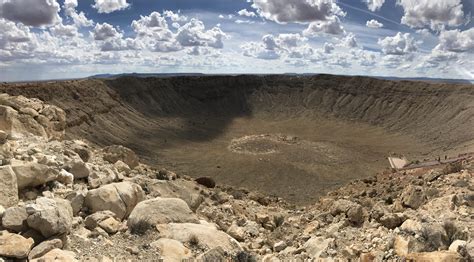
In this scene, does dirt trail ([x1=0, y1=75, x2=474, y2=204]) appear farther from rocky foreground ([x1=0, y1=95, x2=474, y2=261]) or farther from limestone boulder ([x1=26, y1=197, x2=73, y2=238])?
limestone boulder ([x1=26, y1=197, x2=73, y2=238])

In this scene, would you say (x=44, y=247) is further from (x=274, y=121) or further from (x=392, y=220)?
(x=274, y=121)

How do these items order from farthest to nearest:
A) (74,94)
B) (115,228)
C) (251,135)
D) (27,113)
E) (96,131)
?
(251,135)
(74,94)
(96,131)
(27,113)
(115,228)

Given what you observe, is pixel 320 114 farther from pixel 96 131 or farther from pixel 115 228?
pixel 115 228

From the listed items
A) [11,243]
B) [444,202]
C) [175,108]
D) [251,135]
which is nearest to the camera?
[11,243]

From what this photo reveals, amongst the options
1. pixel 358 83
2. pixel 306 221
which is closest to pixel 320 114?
pixel 358 83

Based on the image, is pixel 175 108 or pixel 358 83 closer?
pixel 175 108

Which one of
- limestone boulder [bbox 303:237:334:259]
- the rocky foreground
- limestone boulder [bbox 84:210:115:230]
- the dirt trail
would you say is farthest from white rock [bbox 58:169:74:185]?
the dirt trail

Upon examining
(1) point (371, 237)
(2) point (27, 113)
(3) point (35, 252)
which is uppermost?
(2) point (27, 113)
